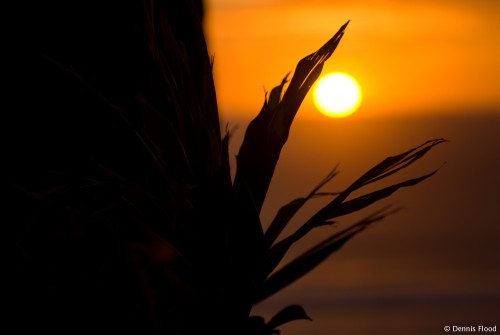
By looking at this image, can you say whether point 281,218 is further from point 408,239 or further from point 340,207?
point 408,239

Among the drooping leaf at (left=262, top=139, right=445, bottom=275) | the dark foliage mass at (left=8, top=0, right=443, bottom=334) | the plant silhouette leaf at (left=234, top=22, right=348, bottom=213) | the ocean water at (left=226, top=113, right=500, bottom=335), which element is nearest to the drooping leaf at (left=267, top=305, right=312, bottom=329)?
the dark foliage mass at (left=8, top=0, right=443, bottom=334)

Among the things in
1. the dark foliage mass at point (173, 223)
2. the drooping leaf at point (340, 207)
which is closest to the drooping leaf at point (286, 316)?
the dark foliage mass at point (173, 223)

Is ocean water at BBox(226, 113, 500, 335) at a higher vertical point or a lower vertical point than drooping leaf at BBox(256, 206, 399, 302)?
higher

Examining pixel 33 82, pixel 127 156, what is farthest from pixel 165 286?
pixel 33 82

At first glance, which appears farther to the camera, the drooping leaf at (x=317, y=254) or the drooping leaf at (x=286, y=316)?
the drooping leaf at (x=286, y=316)

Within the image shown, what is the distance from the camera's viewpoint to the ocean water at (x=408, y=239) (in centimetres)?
1437

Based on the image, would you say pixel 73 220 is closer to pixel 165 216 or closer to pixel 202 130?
pixel 165 216

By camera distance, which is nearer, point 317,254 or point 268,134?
point 317,254

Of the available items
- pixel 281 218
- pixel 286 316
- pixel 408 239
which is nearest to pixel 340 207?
pixel 281 218

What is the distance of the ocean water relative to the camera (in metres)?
14.4

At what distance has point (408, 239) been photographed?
23.6 metres

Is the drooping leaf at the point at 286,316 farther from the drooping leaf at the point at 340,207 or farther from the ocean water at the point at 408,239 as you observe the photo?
the ocean water at the point at 408,239

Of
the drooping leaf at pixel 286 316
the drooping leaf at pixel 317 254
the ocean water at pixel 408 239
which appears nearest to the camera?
the drooping leaf at pixel 317 254

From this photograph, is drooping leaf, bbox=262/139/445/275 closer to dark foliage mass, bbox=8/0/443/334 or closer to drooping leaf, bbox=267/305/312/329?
dark foliage mass, bbox=8/0/443/334
